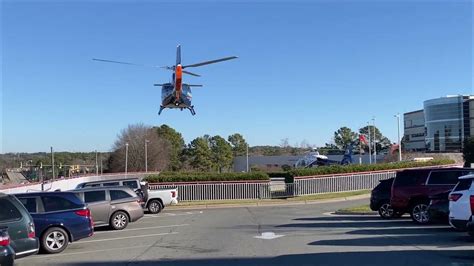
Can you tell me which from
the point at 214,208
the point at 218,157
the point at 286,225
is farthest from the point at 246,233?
the point at 218,157

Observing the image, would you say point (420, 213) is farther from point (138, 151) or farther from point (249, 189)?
point (138, 151)

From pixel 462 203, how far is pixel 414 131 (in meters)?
146

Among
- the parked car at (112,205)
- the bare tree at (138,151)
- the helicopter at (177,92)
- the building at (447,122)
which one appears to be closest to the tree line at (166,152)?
the bare tree at (138,151)

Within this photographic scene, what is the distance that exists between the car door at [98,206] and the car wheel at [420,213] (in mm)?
10629

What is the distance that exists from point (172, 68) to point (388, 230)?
26.9m

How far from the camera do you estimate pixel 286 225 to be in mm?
20266

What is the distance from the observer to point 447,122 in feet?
429

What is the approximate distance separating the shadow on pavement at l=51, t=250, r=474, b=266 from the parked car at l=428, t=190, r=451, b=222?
5035mm

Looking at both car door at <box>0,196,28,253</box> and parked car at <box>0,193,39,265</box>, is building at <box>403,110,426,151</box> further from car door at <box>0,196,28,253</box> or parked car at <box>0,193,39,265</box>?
car door at <box>0,196,28,253</box>

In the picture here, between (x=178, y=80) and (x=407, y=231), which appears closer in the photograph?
(x=407, y=231)

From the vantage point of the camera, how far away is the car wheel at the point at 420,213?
1912 centimetres

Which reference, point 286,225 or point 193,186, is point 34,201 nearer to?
point 286,225

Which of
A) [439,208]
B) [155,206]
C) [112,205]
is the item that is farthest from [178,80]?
[439,208]

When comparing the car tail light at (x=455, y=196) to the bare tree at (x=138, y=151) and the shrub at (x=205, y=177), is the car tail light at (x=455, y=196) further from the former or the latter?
the bare tree at (x=138, y=151)
